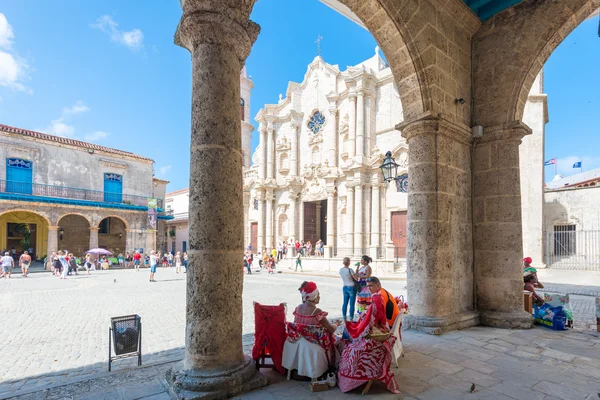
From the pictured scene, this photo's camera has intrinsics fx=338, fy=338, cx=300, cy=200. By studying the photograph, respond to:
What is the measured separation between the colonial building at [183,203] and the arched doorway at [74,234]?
6461 mm

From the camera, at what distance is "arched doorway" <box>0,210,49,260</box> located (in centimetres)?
2308

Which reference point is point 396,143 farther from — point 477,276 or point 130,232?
point 130,232

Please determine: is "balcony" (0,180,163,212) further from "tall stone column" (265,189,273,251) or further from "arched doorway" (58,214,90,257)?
"tall stone column" (265,189,273,251)

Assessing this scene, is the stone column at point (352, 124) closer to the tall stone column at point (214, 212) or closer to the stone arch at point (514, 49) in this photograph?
the stone arch at point (514, 49)

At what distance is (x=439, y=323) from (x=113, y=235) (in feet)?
91.4

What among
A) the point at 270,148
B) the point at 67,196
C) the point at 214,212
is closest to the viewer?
the point at 214,212

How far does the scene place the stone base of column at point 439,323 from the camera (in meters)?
4.55

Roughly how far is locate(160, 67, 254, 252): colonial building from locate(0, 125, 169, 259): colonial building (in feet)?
14.4

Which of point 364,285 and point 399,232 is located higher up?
point 399,232

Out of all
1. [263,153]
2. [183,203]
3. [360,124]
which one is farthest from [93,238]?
[360,124]

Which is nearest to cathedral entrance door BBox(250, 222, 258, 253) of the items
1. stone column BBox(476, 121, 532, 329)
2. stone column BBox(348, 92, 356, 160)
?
stone column BBox(348, 92, 356, 160)

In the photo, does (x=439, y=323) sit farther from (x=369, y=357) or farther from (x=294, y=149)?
(x=294, y=149)

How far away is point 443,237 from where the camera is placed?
187 inches

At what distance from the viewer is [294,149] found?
23391mm
